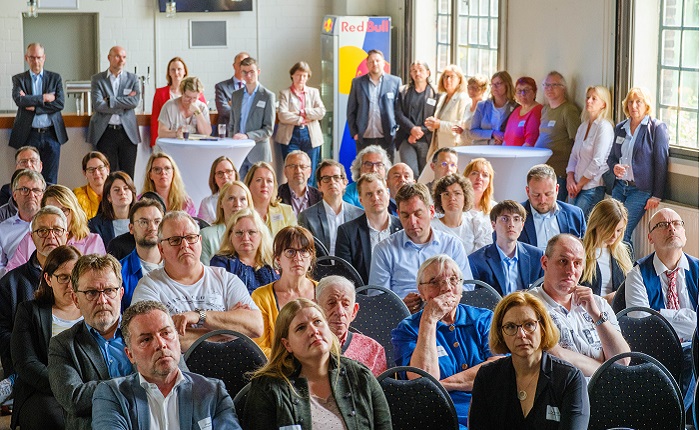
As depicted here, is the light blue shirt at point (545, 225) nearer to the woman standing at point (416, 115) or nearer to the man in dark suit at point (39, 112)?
the woman standing at point (416, 115)

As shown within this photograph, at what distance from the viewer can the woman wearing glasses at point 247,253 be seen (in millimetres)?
5180

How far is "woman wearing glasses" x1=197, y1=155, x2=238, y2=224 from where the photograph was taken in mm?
6906

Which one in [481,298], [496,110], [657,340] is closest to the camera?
[657,340]

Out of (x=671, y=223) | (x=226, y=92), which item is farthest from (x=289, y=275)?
(x=226, y=92)

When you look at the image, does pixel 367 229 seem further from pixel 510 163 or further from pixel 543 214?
pixel 510 163

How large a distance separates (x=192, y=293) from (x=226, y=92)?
6594 millimetres

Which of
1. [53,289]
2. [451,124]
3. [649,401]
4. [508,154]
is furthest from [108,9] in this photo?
[649,401]

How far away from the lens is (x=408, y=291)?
5504 mm

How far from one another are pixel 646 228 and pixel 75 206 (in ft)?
14.2

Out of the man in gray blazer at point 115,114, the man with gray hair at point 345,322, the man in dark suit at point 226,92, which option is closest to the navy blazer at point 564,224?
the man with gray hair at point 345,322

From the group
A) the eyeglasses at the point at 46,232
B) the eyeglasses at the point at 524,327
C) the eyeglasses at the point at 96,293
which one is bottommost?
the eyeglasses at the point at 524,327

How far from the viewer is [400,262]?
18.0 feet

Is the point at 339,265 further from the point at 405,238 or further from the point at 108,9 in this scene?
the point at 108,9

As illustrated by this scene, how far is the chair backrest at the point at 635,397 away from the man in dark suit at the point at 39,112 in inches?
293
